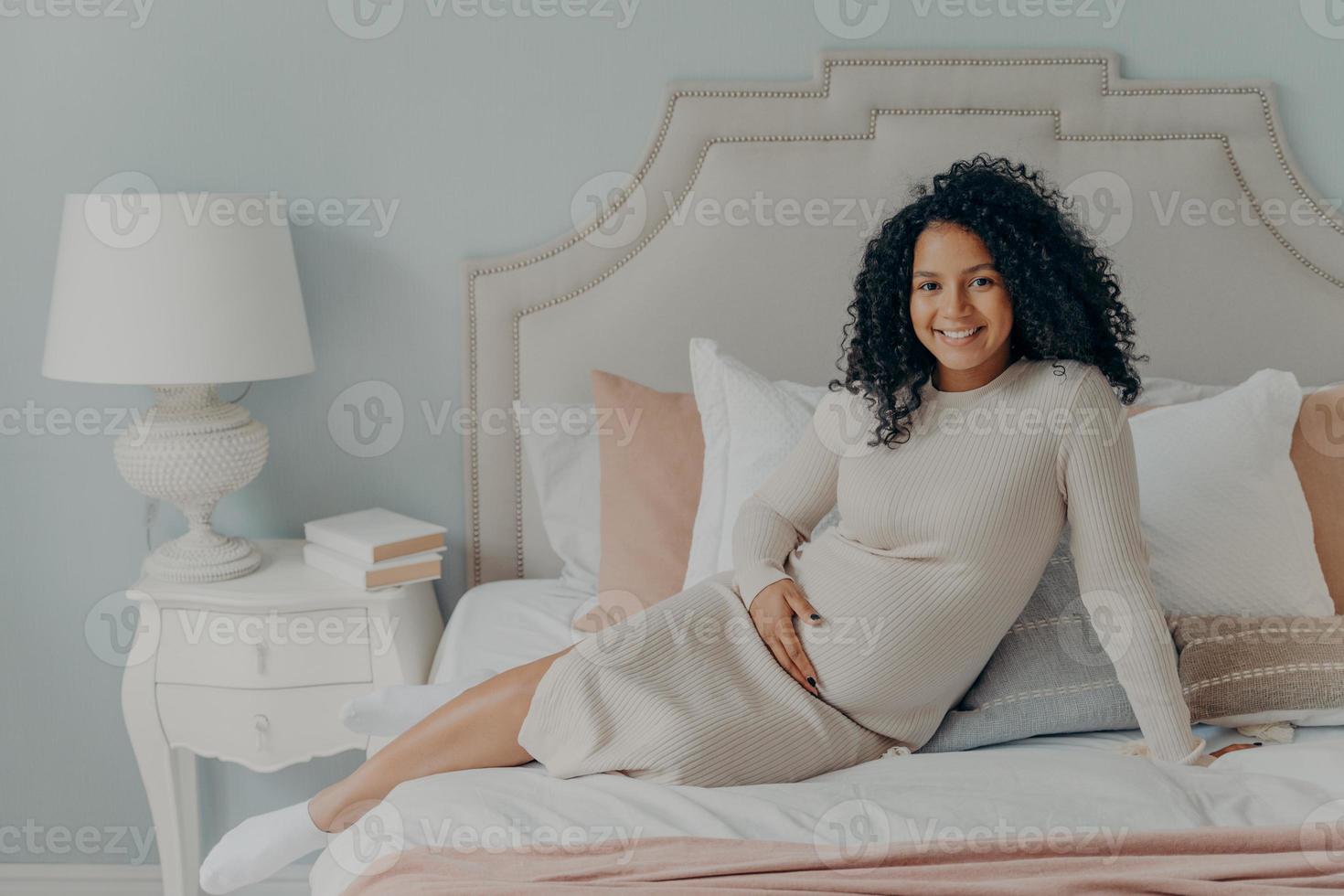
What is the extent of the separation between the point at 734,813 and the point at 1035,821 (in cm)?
32

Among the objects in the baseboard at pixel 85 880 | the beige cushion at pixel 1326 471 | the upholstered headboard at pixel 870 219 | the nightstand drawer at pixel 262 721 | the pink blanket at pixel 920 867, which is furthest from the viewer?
the baseboard at pixel 85 880

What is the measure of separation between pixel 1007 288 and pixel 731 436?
57 cm

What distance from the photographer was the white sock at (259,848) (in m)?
1.51

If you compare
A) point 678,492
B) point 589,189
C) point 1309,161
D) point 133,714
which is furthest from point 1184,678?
point 133,714

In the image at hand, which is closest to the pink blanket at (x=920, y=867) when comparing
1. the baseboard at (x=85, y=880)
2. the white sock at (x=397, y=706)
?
the white sock at (x=397, y=706)

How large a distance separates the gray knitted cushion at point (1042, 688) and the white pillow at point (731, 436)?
1.14ft

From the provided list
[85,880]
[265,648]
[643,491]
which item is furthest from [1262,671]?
[85,880]

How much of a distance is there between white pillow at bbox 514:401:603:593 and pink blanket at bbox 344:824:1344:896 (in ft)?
3.38

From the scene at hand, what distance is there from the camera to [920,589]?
1.56m

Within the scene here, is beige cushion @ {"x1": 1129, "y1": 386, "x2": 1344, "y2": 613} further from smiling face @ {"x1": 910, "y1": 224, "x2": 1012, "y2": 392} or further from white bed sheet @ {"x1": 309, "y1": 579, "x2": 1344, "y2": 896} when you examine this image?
smiling face @ {"x1": 910, "y1": 224, "x2": 1012, "y2": 392}

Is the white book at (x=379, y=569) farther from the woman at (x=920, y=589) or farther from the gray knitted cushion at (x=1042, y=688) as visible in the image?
the gray knitted cushion at (x=1042, y=688)

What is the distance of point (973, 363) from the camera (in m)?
1.58

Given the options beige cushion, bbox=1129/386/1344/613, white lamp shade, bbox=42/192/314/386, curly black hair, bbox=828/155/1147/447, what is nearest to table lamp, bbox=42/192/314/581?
white lamp shade, bbox=42/192/314/386

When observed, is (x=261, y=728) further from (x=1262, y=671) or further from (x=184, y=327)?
(x=1262, y=671)
